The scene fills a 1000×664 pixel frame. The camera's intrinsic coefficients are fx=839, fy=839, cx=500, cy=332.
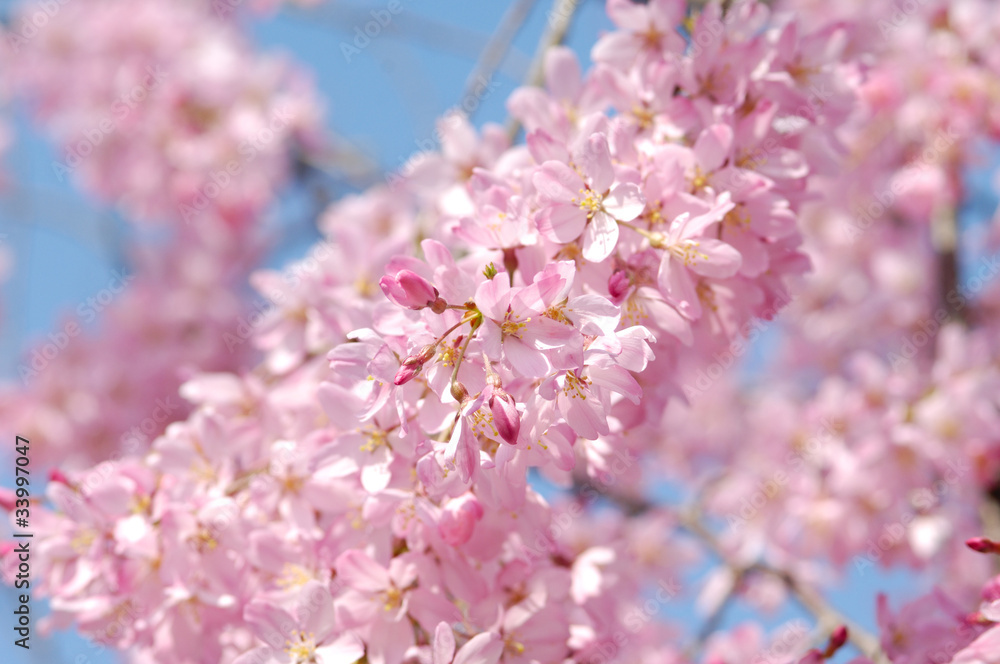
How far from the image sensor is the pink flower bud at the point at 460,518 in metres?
1.24

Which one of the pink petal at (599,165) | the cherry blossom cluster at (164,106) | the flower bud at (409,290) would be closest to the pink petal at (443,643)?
the flower bud at (409,290)

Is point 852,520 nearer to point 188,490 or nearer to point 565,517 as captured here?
point 565,517

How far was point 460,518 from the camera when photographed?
1242 millimetres

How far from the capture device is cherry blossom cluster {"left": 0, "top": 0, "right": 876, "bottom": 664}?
1156mm

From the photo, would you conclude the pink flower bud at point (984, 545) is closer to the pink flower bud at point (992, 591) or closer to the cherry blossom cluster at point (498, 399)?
the pink flower bud at point (992, 591)

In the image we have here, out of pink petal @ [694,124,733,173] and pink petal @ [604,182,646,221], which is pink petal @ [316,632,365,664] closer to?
pink petal @ [604,182,646,221]

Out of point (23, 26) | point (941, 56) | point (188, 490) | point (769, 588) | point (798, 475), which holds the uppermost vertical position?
point (23, 26)

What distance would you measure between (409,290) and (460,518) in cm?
36

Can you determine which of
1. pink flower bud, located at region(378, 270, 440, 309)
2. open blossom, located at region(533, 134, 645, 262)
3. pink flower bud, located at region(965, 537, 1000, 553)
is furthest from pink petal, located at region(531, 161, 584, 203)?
pink flower bud, located at region(965, 537, 1000, 553)

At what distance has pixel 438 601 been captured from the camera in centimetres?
135

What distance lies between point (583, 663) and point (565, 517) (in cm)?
71

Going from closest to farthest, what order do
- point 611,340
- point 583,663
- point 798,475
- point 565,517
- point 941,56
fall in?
point 611,340 < point 583,663 < point 565,517 < point 798,475 < point 941,56

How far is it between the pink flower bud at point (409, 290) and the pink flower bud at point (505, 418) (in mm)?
165

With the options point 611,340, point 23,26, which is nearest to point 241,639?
point 611,340
